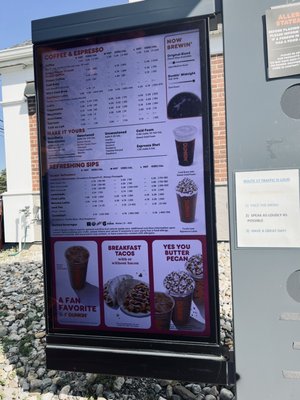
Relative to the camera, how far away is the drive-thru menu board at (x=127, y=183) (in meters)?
2.12

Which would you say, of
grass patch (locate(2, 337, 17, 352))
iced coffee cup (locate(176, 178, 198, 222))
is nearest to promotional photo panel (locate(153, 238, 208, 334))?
iced coffee cup (locate(176, 178, 198, 222))

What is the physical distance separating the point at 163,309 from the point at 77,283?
557 millimetres

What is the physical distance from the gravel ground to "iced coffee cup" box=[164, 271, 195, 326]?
2.54 ft

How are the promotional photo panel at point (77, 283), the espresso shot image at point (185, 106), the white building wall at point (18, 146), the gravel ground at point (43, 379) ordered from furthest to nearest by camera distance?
the white building wall at point (18, 146) < the gravel ground at point (43, 379) < the promotional photo panel at point (77, 283) < the espresso shot image at point (185, 106)

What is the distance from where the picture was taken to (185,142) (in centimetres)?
211

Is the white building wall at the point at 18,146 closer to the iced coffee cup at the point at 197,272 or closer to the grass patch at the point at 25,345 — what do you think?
the grass patch at the point at 25,345

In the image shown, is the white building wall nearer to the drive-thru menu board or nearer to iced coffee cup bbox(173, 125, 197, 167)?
the drive-thru menu board

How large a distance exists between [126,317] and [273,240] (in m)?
1.00

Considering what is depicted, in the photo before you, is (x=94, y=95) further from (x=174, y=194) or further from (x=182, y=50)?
(x=174, y=194)

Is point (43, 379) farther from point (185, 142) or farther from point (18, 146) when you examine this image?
point (18, 146)

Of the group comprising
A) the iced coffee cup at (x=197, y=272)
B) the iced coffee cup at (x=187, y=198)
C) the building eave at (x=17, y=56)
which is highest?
the building eave at (x=17, y=56)

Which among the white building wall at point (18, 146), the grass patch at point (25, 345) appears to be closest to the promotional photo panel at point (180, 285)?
the grass patch at point (25, 345)

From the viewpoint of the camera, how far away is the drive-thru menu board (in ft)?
6.95

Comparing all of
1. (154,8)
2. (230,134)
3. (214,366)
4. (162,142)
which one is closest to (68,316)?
(214,366)
